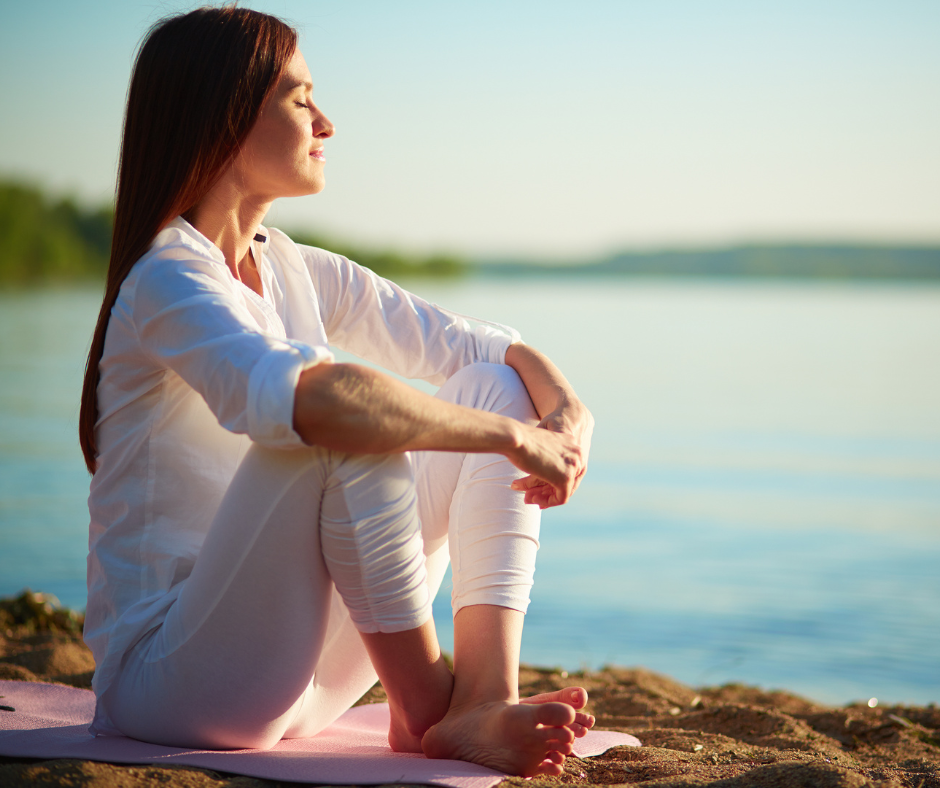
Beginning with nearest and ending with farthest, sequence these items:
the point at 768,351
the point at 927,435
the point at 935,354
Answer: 1. the point at 927,435
2. the point at 935,354
3. the point at 768,351

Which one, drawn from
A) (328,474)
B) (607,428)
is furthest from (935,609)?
(607,428)

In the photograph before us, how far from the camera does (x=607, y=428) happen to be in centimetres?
821

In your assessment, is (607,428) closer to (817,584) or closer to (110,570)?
(817,584)

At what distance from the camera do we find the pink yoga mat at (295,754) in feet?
4.58

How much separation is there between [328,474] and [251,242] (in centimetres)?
63

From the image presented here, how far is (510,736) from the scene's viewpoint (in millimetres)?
1403

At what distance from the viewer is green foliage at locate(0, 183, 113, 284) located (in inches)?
1105

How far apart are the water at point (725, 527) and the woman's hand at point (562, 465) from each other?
1699mm

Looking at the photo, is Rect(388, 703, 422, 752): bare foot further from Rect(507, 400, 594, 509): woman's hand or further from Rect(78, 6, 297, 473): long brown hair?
Rect(78, 6, 297, 473): long brown hair

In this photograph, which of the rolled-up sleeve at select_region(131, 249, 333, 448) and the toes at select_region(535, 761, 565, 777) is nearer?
the rolled-up sleeve at select_region(131, 249, 333, 448)

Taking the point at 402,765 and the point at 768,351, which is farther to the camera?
the point at 768,351

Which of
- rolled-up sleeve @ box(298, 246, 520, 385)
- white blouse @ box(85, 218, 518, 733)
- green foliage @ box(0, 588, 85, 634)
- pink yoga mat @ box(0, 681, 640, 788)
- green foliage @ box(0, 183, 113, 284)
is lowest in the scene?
pink yoga mat @ box(0, 681, 640, 788)

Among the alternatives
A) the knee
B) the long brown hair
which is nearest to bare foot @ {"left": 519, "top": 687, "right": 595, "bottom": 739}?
the knee

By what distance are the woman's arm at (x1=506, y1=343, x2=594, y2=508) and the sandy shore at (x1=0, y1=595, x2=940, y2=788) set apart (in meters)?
0.48
